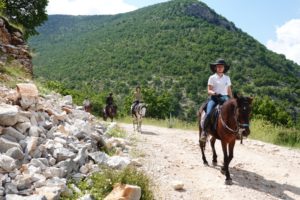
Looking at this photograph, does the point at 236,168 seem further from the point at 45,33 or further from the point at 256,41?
the point at 45,33

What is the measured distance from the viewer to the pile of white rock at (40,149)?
253 inches

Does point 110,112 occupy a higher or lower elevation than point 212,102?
lower

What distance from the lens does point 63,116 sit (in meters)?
9.91

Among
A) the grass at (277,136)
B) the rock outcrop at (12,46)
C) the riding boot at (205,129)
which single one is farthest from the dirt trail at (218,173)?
the rock outcrop at (12,46)

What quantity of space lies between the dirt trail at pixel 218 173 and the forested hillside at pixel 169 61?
54.3 m

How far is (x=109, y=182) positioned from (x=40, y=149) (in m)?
1.42

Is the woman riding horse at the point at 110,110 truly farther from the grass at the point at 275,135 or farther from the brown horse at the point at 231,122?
the brown horse at the point at 231,122

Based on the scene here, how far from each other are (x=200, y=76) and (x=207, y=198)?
84962 millimetres

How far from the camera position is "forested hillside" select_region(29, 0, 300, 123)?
8838cm

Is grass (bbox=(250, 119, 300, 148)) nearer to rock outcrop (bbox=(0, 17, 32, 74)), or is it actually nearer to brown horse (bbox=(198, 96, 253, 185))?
brown horse (bbox=(198, 96, 253, 185))

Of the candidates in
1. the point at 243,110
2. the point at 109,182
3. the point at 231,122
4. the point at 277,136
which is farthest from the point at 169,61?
the point at 109,182

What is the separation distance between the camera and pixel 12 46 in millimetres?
16469

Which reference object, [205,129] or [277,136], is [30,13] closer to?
[277,136]

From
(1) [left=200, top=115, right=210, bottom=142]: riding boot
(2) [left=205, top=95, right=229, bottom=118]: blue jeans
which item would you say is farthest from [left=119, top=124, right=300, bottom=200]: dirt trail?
(2) [left=205, top=95, right=229, bottom=118]: blue jeans
